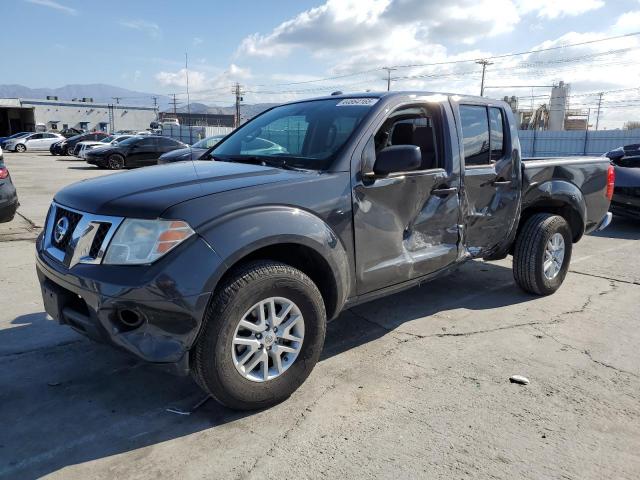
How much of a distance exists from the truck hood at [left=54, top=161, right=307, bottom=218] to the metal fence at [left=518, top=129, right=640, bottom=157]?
70.1 ft

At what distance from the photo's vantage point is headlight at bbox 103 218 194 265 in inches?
102

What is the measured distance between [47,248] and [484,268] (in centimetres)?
485

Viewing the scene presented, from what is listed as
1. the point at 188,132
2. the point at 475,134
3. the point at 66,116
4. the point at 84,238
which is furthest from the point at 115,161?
the point at 66,116

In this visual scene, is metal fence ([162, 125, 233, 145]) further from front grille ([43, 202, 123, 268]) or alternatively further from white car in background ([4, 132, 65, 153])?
front grille ([43, 202, 123, 268])

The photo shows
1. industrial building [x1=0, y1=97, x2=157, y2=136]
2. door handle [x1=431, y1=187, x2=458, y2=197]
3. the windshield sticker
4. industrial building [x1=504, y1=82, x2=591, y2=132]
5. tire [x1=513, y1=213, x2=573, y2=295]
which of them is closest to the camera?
the windshield sticker

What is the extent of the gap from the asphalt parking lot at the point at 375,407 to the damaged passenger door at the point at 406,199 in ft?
2.22

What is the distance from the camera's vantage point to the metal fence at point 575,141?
23.2 metres

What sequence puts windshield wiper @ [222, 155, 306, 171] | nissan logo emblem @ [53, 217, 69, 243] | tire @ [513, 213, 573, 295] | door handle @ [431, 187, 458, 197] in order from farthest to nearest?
tire @ [513, 213, 573, 295]
door handle @ [431, 187, 458, 197]
windshield wiper @ [222, 155, 306, 171]
nissan logo emblem @ [53, 217, 69, 243]

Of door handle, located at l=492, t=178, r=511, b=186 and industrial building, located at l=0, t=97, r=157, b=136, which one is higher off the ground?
industrial building, located at l=0, t=97, r=157, b=136

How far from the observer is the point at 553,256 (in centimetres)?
521

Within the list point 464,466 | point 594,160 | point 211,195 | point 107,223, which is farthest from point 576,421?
point 594,160

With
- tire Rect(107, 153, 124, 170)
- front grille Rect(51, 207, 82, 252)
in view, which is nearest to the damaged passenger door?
front grille Rect(51, 207, 82, 252)

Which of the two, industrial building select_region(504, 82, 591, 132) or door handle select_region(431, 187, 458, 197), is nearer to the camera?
door handle select_region(431, 187, 458, 197)

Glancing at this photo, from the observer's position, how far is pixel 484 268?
6.32 metres
